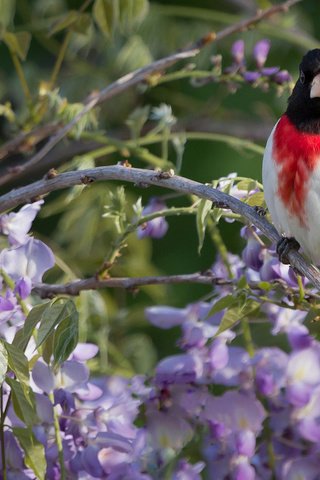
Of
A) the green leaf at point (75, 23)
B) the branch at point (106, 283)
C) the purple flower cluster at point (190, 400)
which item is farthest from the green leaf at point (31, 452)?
the green leaf at point (75, 23)

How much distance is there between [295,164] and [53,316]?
31cm

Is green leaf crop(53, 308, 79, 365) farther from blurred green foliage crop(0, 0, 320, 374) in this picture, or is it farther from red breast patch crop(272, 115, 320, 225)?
blurred green foliage crop(0, 0, 320, 374)

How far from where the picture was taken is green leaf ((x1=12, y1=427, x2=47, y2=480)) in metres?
0.93

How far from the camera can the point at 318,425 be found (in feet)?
3.79

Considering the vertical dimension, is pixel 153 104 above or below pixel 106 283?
below

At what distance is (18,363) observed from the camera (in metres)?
0.89

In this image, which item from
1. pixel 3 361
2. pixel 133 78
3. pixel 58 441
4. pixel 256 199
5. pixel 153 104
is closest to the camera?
pixel 3 361

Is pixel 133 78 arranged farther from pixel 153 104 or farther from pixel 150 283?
pixel 153 104

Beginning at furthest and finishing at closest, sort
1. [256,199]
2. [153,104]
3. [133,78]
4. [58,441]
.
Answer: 1. [153,104]
2. [133,78]
3. [256,199]
4. [58,441]

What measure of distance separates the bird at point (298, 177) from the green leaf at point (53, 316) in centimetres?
22

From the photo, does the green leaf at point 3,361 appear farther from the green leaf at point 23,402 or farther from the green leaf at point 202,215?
the green leaf at point 202,215

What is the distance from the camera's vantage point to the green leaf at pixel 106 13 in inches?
50.3

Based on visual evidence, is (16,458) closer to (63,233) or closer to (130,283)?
(130,283)

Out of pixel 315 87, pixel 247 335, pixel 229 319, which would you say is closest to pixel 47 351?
pixel 229 319
